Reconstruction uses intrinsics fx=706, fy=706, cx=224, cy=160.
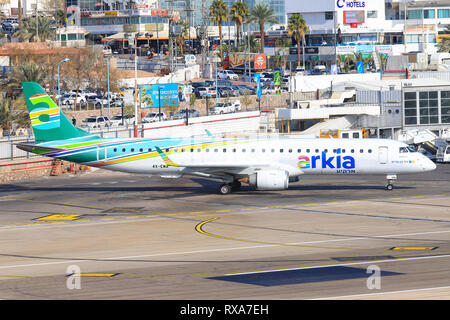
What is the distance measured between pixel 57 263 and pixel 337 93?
71347mm

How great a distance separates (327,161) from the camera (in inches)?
2005

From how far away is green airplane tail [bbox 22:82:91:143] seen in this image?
52.7 meters

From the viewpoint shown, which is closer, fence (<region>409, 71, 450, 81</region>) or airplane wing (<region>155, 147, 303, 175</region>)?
airplane wing (<region>155, 147, 303, 175</region>)

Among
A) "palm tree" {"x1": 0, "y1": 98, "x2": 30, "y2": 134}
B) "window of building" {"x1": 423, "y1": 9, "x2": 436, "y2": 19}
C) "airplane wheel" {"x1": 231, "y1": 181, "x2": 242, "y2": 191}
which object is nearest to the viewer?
"airplane wheel" {"x1": 231, "y1": 181, "x2": 242, "y2": 191}

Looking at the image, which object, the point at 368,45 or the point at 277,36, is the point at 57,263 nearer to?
the point at 368,45

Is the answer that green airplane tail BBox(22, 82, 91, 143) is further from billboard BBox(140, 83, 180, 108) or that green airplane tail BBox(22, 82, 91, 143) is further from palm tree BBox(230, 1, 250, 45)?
palm tree BBox(230, 1, 250, 45)

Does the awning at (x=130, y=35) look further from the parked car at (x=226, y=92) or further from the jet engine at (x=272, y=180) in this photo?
the jet engine at (x=272, y=180)

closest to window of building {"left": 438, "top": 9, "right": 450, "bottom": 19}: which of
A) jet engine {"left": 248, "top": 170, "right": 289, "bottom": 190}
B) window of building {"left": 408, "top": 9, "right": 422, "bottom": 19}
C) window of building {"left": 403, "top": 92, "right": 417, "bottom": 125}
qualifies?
window of building {"left": 408, "top": 9, "right": 422, "bottom": 19}

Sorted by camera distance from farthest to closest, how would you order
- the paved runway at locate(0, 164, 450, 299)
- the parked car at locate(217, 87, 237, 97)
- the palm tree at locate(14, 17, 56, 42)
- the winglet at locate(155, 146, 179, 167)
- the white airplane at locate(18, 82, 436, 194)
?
the palm tree at locate(14, 17, 56, 42) < the parked car at locate(217, 87, 237, 97) < the white airplane at locate(18, 82, 436, 194) < the winglet at locate(155, 146, 179, 167) < the paved runway at locate(0, 164, 450, 299)

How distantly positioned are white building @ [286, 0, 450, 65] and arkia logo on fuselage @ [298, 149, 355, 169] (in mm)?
133530

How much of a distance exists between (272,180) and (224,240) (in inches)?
556

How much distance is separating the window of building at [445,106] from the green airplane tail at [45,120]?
47.0m

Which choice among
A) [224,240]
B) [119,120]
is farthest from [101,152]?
[119,120]
